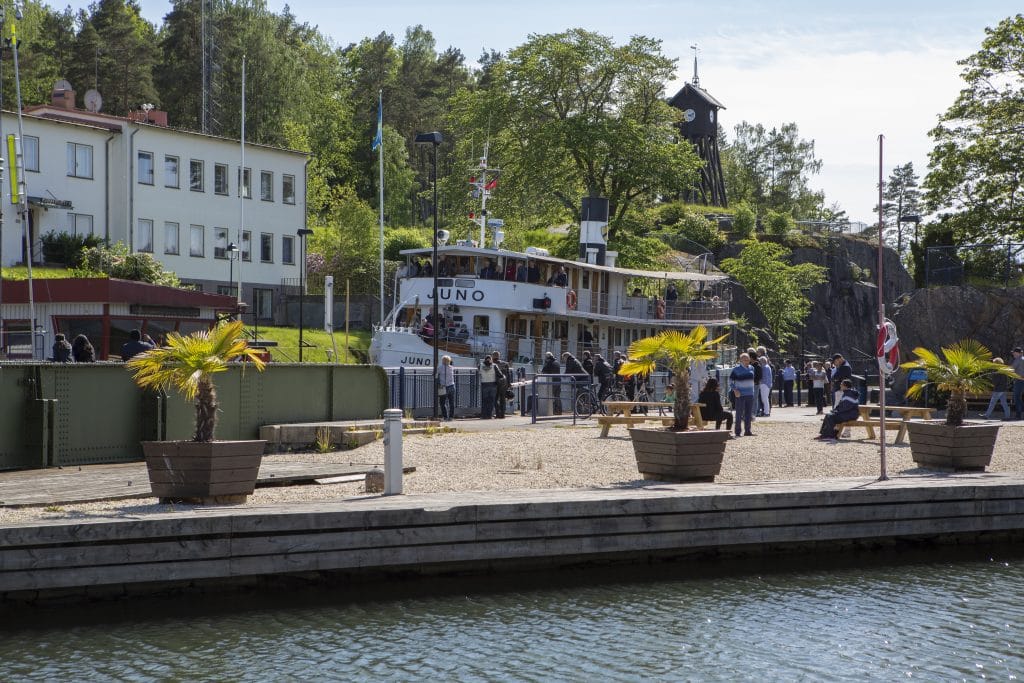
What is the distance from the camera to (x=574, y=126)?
5609 centimetres

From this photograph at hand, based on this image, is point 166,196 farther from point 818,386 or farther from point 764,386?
point 818,386

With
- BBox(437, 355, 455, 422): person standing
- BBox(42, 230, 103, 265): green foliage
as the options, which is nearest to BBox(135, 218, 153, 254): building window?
BBox(42, 230, 103, 265): green foliage

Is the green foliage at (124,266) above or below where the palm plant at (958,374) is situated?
above

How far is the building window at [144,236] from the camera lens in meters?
49.6

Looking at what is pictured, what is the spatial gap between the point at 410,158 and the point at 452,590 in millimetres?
78330

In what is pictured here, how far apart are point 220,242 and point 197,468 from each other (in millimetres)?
42957

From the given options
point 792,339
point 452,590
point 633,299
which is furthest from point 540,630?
point 792,339

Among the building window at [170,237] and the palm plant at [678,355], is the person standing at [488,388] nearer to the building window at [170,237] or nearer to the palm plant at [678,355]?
the palm plant at [678,355]

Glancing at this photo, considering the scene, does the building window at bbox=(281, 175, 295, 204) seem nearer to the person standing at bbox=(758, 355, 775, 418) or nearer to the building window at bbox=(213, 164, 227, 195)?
the building window at bbox=(213, 164, 227, 195)

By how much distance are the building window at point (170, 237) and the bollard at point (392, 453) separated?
40.5m

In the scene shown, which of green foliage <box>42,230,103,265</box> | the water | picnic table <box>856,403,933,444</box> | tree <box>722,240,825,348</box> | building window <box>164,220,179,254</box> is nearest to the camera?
the water

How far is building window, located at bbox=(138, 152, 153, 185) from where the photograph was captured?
4956 cm

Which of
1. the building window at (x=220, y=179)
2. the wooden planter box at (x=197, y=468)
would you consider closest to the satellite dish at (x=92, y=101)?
the building window at (x=220, y=179)

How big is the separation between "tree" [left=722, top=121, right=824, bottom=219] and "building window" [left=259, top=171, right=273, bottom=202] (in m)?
59.8
